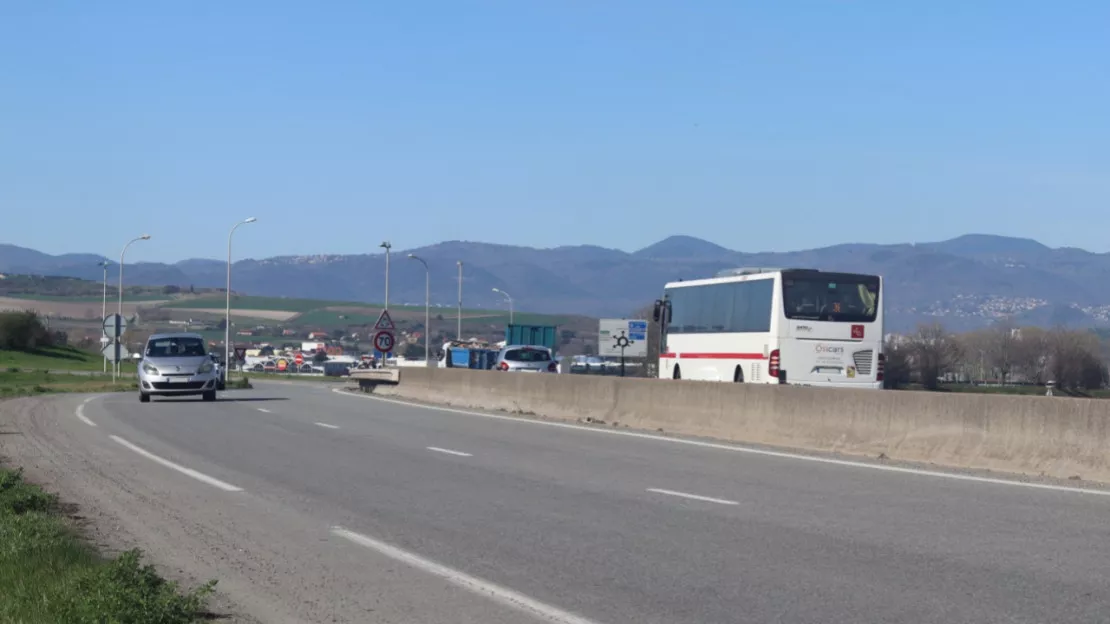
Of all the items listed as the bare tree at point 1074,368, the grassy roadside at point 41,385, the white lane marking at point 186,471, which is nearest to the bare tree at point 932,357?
the bare tree at point 1074,368

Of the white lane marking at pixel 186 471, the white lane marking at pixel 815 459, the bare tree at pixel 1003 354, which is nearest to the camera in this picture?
the white lane marking at pixel 815 459

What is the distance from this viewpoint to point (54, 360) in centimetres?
9894

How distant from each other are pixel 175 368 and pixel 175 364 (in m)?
0.12

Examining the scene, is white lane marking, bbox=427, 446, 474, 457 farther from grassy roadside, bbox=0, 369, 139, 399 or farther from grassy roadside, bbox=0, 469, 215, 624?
grassy roadside, bbox=0, 369, 139, 399

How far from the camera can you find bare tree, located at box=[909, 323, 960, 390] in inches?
1517

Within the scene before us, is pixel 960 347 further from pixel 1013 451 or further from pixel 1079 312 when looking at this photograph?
pixel 1079 312

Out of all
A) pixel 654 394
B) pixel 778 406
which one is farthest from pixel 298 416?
pixel 778 406

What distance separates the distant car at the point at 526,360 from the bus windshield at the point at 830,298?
17177 millimetres

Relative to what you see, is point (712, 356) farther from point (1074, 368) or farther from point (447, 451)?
point (447, 451)

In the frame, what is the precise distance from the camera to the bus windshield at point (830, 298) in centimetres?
3238

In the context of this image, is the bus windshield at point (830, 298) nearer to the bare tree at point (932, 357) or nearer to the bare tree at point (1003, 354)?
the bare tree at point (932, 357)

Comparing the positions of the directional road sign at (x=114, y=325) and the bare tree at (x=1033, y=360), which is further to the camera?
the directional road sign at (x=114, y=325)

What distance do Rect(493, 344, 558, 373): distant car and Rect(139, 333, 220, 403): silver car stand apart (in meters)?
14.4

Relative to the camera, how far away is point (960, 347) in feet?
150
